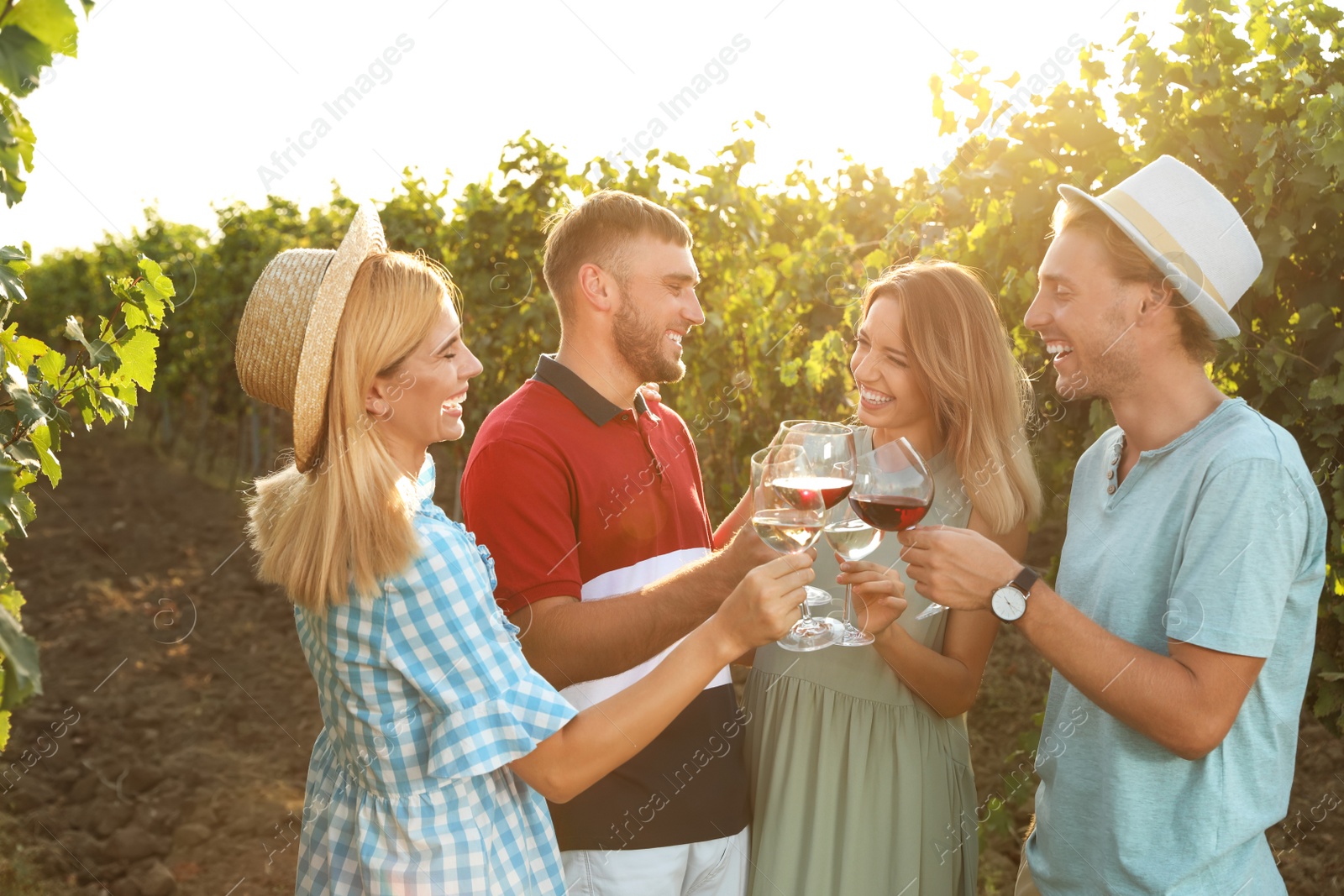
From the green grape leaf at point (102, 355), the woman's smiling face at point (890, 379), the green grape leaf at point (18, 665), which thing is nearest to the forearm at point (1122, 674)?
the woman's smiling face at point (890, 379)

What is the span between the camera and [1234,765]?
1.79m

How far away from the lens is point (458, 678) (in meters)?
1.59

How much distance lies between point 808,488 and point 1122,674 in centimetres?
64

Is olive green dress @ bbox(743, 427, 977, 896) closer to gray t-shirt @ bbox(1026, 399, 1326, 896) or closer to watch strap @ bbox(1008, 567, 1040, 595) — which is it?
gray t-shirt @ bbox(1026, 399, 1326, 896)

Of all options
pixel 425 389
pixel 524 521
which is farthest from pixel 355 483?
pixel 524 521

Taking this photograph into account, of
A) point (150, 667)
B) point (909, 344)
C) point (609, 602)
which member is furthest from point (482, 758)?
point (150, 667)

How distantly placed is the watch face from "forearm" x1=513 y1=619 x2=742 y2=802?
539 millimetres

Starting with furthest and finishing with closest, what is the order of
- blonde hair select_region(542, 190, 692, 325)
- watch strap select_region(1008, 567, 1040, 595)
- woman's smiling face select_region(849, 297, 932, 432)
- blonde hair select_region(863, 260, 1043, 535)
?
blonde hair select_region(542, 190, 692, 325), woman's smiling face select_region(849, 297, 932, 432), blonde hair select_region(863, 260, 1043, 535), watch strap select_region(1008, 567, 1040, 595)

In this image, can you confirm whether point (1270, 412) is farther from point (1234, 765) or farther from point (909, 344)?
point (1234, 765)

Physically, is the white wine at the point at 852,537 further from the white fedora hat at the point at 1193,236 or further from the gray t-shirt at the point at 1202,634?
the white fedora hat at the point at 1193,236

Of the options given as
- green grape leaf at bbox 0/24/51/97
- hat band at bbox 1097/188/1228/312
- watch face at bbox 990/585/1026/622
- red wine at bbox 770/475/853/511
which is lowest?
watch face at bbox 990/585/1026/622

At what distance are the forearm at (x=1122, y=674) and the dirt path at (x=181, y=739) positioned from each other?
238 centimetres

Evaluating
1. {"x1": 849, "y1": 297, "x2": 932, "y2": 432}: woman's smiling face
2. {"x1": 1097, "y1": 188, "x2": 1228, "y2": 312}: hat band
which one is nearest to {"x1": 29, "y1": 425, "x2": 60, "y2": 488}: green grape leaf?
{"x1": 849, "y1": 297, "x2": 932, "y2": 432}: woman's smiling face

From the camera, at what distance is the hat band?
1.95 metres
